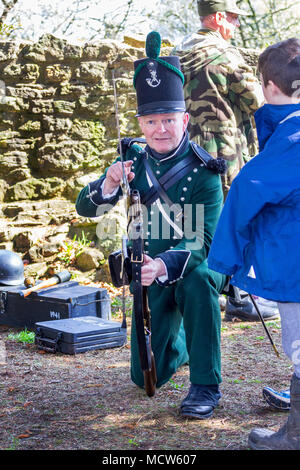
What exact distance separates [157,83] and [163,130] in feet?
0.85

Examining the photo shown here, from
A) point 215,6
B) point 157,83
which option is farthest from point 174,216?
point 215,6

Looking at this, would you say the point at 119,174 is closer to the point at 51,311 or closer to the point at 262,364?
the point at 262,364

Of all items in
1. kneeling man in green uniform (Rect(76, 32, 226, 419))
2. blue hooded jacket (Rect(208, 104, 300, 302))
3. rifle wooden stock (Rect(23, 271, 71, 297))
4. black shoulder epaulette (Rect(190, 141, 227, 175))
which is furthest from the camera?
rifle wooden stock (Rect(23, 271, 71, 297))

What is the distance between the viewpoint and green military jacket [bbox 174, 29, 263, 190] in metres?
5.38

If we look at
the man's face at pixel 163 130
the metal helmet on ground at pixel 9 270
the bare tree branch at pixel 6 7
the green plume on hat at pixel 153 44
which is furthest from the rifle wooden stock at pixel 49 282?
the bare tree branch at pixel 6 7

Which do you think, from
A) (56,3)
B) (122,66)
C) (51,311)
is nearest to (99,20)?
(56,3)

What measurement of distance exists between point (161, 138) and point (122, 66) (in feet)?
14.0

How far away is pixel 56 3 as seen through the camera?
1320 centimetres

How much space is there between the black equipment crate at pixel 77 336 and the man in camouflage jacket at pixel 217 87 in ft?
6.03

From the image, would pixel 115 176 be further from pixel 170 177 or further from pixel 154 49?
pixel 154 49

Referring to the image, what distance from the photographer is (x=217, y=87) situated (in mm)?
5406

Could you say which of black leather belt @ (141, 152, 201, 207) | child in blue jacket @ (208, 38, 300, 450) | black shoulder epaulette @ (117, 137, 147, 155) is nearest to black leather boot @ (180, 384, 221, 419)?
child in blue jacket @ (208, 38, 300, 450)

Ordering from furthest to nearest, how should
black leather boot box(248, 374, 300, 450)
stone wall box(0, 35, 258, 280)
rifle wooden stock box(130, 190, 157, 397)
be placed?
stone wall box(0, 35, 258, 280) → rifle wooden stock box(130, 190, 157, 397) → black leather boot box(248, 374, 300, 450)

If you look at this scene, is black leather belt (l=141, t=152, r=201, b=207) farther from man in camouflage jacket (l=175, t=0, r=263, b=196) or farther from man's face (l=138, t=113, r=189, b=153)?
man in camouflage jacket (l=175, t=0, r=263, b=196)
